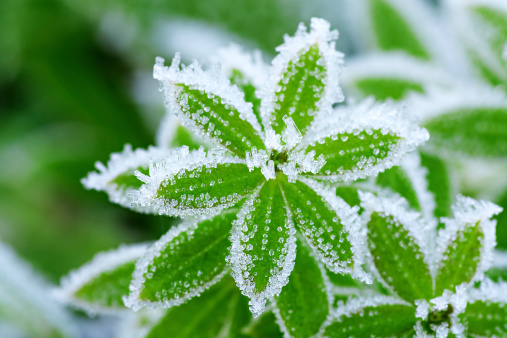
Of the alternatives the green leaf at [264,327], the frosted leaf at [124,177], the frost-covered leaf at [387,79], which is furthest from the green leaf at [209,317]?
the frost-covered leaf at [387,79]

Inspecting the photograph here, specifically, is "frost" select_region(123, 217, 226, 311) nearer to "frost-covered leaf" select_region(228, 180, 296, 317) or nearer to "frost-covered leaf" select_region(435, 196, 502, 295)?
"frost-covered leaf" select_region(228, 180, 296, 317)

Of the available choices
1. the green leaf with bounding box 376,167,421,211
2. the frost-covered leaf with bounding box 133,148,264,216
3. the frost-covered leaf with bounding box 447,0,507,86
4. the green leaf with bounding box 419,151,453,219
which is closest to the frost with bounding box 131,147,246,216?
the frost-covered leaf with bounding box 133,148,264,216

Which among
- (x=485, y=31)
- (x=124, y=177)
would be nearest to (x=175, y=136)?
(x=124, y=177)

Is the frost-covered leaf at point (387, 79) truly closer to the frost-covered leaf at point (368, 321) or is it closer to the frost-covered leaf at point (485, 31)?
the frost-covered leaf at point (485, 31)

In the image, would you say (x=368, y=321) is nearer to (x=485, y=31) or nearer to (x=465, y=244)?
(x=465, y=244)

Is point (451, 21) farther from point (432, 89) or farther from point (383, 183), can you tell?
point (383, 183)
